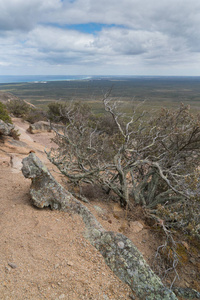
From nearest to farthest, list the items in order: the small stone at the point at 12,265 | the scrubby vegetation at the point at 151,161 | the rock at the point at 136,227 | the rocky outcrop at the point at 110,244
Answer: the small stone at the point at 12,265
the rocky outcrop at the point at 110,244
the rock at the point at 136,227
the scrubby vegetation at the point at 151,161

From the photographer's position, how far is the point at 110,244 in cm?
447

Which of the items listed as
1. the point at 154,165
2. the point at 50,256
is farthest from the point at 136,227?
the point at 50,256

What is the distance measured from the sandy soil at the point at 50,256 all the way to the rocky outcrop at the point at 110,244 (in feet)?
0.52

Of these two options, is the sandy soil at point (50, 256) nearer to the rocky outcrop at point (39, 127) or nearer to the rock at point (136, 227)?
the rock at point (136, 227)

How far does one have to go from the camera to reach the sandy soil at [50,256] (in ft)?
11.3

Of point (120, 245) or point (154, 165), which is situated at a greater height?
point (154, 165)

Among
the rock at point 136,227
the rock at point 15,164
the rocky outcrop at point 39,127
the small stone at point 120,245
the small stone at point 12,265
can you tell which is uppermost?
the small stone at point 12,265

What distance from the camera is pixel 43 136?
66.6 ft

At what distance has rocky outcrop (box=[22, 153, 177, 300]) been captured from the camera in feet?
12.8

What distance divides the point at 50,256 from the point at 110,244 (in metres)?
1.31

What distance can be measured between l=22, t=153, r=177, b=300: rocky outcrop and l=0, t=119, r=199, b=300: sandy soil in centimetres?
16

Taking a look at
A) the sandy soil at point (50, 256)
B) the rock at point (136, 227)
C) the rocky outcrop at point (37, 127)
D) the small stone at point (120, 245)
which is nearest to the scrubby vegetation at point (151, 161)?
the rock at point (136, 227)

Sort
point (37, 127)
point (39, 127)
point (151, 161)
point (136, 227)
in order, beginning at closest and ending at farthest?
point (136, 227), point (151, 161), point (37, 127), point (39, 127)

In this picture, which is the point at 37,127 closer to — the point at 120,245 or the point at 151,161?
the point at 151,161
